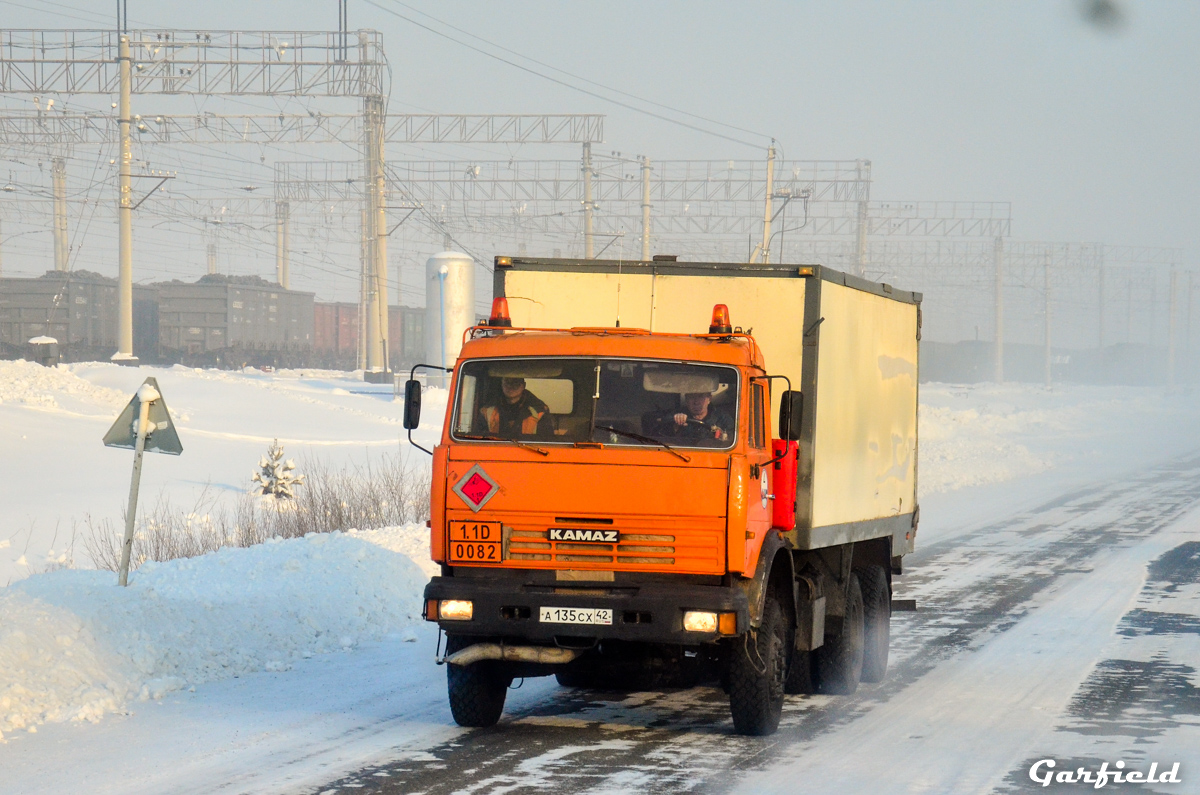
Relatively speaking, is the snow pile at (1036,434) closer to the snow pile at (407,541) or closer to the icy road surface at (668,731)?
the snow pile at (407,541)

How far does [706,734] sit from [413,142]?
52666 mm

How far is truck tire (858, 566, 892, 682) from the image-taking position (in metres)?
10.4

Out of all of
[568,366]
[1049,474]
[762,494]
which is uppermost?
[568,366]

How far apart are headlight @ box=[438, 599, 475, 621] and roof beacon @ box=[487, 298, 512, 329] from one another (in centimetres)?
187

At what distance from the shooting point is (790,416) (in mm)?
7973

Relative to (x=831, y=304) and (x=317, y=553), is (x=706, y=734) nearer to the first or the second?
(x=831, y=304)

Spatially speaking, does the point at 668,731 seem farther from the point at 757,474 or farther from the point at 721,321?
the point at 721,321

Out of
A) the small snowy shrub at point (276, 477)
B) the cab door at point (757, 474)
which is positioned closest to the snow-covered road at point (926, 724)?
the cab door at point (757, 474)

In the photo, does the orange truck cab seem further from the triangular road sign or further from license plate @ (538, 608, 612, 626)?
the triangular road sign

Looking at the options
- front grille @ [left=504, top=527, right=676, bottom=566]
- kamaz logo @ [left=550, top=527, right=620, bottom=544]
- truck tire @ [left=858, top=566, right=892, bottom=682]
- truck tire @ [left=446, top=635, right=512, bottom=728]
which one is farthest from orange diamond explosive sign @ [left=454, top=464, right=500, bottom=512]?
truck tire @ [left=858, top=566, right=892, bottom=682]

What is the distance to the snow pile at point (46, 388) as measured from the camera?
35062mm

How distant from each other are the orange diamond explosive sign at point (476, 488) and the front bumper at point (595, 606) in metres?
0.45

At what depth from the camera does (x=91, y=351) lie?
57.9m

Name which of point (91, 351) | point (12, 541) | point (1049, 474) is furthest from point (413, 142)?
point (12, 541)
